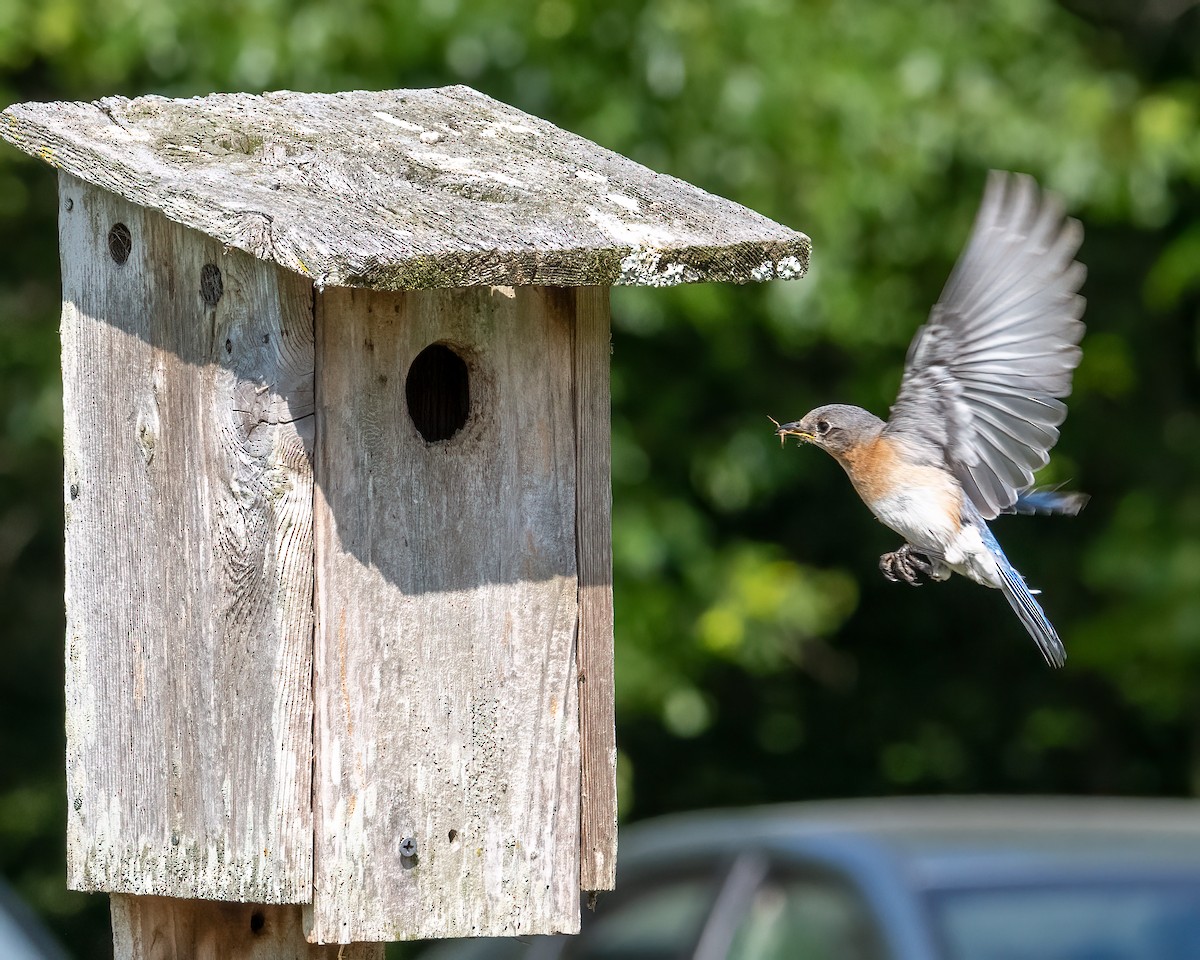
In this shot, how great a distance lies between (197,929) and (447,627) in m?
0.62

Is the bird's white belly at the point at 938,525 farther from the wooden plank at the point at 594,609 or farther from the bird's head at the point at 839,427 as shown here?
the wooden plank at the point at 594,609

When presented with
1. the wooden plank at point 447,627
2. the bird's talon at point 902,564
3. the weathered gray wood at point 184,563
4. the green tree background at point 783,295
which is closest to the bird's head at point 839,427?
the bird's talon at point 902,564

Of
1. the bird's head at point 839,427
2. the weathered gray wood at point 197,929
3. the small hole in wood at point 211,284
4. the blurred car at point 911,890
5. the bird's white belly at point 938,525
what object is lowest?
the blurred car at point 911,890

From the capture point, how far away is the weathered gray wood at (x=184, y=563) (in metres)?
2.49

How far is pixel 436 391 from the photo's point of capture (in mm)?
2834

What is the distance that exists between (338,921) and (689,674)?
4.18 m

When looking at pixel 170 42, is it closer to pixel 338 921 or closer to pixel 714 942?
pixel 714 942

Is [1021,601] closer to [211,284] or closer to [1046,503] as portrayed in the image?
[1046,503]

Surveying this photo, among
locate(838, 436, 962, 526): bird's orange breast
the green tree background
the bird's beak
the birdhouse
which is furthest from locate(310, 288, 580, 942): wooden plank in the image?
the green tree background

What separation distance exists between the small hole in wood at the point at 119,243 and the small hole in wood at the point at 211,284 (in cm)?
20

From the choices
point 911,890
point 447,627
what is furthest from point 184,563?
point 911,890

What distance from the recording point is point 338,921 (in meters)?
2.48

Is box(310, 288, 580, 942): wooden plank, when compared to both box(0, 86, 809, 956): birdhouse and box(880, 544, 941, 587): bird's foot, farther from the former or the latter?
box(880, 544, 941, 587): bird's foot

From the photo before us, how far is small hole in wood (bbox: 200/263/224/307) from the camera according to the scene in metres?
2.57
